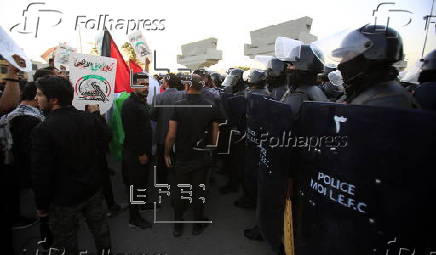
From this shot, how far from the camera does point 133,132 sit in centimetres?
348

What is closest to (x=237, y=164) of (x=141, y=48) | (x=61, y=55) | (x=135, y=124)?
(x=135, y=124)

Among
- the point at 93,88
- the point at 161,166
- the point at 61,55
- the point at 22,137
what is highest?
the point at 61,55

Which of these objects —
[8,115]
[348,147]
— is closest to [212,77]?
[8,115]

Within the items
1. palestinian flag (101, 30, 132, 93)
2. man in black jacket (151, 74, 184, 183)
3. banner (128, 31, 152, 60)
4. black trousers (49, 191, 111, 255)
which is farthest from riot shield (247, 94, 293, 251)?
banner (128, 31, 152, 60)

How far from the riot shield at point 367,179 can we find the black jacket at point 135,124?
89.4 inches

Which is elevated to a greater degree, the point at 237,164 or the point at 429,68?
the point at 429,68

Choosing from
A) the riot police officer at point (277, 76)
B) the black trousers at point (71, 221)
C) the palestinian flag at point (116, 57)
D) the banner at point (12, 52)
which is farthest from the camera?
the palestinian flag at point (116, 57)

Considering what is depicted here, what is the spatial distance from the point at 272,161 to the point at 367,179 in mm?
1024

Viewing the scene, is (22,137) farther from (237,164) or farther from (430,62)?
(430,62)

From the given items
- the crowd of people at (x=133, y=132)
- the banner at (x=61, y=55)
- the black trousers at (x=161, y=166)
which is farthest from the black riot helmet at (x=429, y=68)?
the banner at (x=61, y=55)

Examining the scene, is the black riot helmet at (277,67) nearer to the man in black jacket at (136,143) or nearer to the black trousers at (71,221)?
the man in black jacket at (136,143)

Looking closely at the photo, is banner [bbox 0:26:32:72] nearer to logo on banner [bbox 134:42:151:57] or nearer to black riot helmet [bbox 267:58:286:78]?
black riot helmet [bbox 267:58:286:78]

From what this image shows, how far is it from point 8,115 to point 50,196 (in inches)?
68.6

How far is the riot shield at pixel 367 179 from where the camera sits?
1.25 meters
